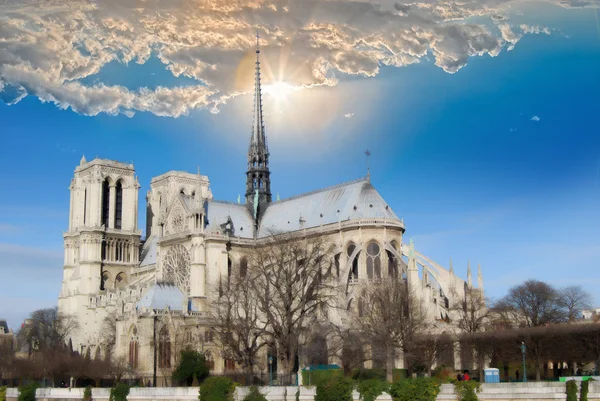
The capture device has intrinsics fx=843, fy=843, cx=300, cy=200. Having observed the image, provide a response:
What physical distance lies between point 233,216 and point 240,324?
28.2 m

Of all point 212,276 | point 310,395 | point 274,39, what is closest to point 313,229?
point 212,276

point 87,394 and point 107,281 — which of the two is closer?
point 87,394

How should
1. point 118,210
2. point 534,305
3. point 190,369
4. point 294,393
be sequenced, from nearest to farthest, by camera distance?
point 294,393
point 190,369
point 534,305
point 118,210

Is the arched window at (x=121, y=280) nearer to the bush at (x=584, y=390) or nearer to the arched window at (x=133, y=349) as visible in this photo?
the arched window at (x=133, y=349)

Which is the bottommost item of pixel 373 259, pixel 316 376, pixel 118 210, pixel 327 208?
pixel 316 376

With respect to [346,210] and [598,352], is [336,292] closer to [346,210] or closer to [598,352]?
[346,210]

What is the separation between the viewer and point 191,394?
52.0 metres

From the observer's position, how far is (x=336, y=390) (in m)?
45.3

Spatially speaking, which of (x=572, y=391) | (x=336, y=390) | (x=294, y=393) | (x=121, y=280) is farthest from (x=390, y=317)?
(x=121, y=280)

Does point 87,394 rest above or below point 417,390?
below

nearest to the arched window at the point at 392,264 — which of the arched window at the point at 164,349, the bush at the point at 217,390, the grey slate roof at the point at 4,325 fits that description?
the arched window at the point at 164,349

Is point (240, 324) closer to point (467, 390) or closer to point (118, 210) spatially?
point (467, 390)

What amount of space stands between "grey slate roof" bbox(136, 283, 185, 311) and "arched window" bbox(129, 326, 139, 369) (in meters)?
2.42

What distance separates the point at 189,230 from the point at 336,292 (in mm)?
19591
